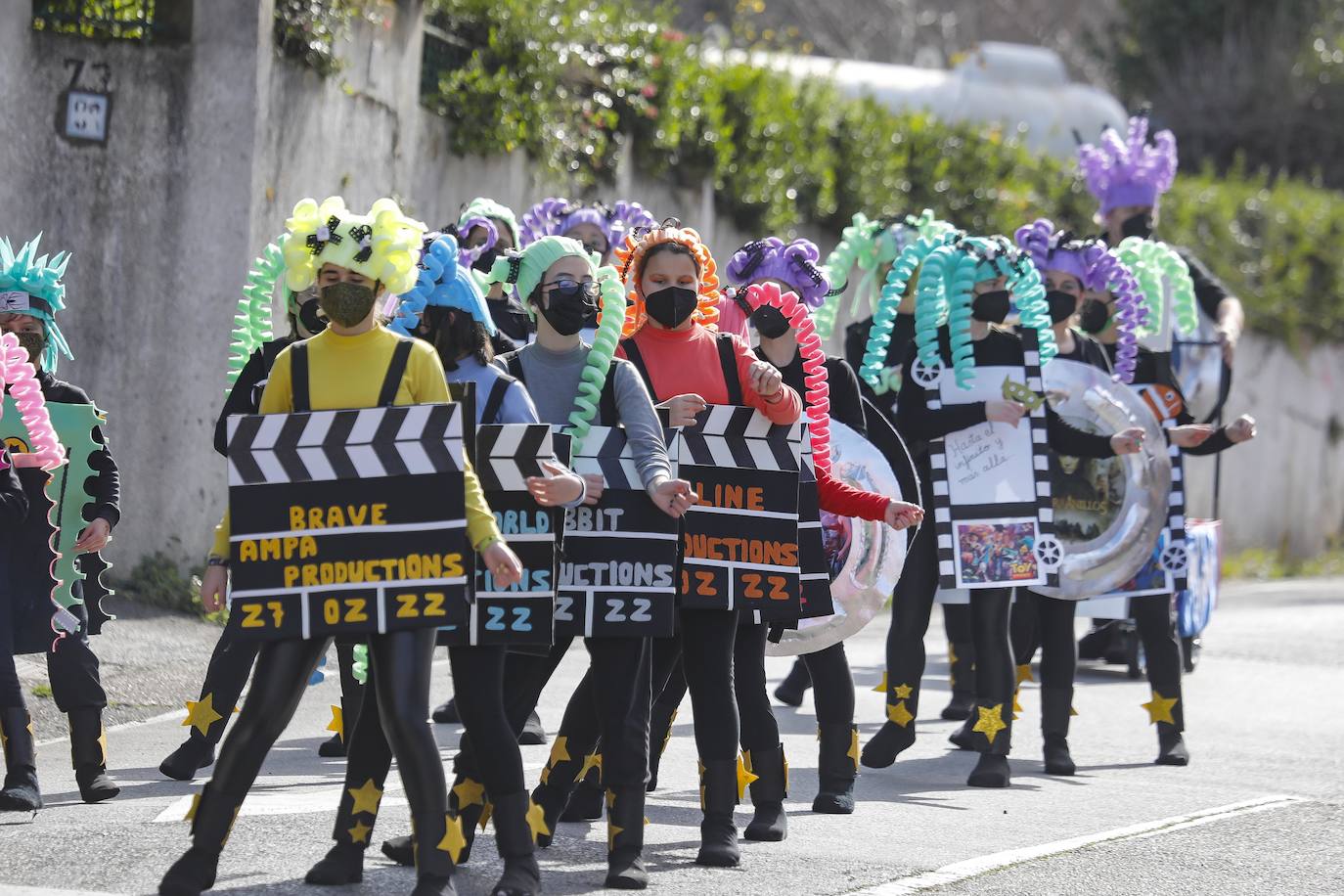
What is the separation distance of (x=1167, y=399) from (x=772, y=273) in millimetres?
2672

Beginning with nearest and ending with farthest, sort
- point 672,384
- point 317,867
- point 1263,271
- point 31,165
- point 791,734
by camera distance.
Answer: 1. point 317,867
2. point 672,384
3. point 791,734
4. point 31,165
5. point 1263,271

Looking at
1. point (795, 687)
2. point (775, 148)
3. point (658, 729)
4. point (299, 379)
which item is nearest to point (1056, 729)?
point (795, 687)

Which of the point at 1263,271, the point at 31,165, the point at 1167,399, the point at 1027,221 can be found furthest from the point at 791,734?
the point at 1263,271

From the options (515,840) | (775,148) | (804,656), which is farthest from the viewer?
(775,148)

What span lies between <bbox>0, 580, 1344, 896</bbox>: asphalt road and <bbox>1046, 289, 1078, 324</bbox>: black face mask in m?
1.79

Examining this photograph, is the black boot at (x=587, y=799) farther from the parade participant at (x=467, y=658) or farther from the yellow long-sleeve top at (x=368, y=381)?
the yellow long-sleeve top at (x=368, y=381)

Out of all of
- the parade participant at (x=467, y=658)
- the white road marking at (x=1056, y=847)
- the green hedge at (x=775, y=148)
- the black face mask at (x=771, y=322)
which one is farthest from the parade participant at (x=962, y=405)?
the green hedge at (x=775, y=148)

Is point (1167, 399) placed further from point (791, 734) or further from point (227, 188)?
point (227, 188)

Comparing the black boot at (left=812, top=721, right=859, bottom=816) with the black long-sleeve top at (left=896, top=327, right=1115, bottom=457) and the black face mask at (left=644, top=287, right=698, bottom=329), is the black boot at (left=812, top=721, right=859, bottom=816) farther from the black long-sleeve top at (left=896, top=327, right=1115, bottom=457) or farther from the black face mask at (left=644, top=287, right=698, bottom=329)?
the black face mask at (left=644, top=287, right=698, bottom=329)

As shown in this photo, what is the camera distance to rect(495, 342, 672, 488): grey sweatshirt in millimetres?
6090

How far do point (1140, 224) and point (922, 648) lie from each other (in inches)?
138

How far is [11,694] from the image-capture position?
22.5ft

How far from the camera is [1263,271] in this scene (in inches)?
853

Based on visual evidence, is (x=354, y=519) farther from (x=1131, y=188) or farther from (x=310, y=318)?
(x=1131, y=188)
